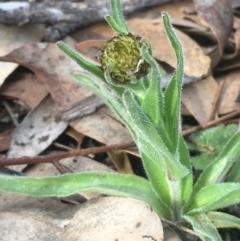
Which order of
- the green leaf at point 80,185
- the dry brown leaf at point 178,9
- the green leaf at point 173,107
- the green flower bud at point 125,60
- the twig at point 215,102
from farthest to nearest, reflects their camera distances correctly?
the dry brown leaf at point 178,9
the twig at point 215,102
the green leaf at point 80,185
the green leaf at point 173,107
the green flower bud at point 125,60

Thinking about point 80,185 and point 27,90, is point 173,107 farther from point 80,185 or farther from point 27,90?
point 27,90

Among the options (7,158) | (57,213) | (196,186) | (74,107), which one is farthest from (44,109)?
(196,186)

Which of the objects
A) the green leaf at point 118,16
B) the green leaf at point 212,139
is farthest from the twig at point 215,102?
the green leaf at point 118,16

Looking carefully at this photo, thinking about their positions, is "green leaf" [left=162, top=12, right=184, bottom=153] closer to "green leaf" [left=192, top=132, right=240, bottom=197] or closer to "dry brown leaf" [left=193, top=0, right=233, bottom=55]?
"green leaf" [left=192, top=132, right=240, bottom=197]

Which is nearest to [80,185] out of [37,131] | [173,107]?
[173,107]

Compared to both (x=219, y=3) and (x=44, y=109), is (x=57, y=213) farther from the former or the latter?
(x=219, y=3)

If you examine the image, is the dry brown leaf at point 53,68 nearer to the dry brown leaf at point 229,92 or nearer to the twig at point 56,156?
the twig at point 56,156
